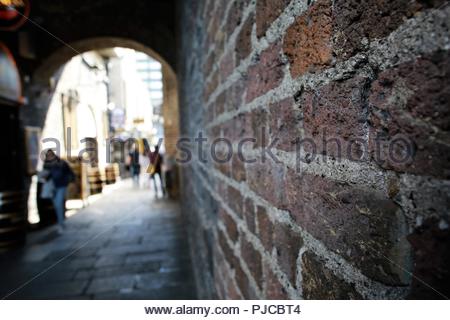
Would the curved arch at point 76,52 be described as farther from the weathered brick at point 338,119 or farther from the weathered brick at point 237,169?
the weathered brick at point 338,119

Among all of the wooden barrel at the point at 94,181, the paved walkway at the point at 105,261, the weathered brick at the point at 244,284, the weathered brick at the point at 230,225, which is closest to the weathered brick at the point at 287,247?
the weathered brick at the point at 244,284

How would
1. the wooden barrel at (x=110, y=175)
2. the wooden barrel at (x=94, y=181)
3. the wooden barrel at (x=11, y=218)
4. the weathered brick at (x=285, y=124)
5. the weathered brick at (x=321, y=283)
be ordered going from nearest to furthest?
the weathered brick at (x=321, y=283)
the weathered brick at (x=285, y=124)
the wooden barrel at (x=11, y=218)
the wooden barrel at (x=94, y=181)
the wooden barrel at (x=110, y=175)

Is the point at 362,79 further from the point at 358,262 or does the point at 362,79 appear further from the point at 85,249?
the point at 85,249

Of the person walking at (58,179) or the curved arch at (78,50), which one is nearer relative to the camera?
the person walking at (58,179)

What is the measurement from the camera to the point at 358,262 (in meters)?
0.35

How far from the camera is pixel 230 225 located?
3.38 feet

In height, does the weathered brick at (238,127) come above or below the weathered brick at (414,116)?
above

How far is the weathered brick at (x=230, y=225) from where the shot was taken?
0.96 meters

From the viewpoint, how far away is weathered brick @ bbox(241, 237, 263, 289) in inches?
28.2

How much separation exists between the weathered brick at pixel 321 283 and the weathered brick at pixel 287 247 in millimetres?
30

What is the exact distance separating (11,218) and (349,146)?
4731 mm

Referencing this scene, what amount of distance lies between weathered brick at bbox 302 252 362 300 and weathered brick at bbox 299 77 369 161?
15 cm

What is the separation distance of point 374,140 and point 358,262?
134mm
